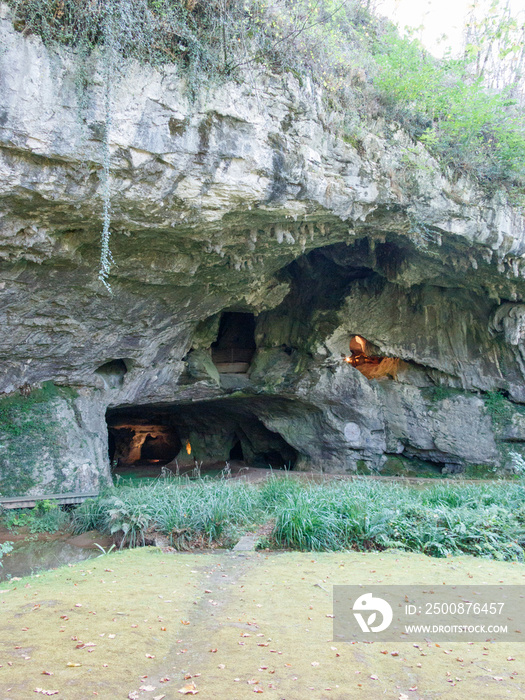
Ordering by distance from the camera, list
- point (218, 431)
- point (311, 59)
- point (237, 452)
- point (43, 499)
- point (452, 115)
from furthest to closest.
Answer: point (237, 452) → point (218, 431) → point (43, 499) → point (452, 115) → point (311, 59)

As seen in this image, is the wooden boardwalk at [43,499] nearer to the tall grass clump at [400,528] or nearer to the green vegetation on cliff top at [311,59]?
the tall grass clump at [400,528]

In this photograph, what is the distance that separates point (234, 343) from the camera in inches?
636

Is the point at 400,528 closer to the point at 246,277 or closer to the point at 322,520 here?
the point at 322,520

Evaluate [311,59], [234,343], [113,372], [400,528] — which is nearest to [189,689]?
[400,528]

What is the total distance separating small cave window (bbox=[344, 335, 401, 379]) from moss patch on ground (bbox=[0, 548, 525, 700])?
10.0 metres

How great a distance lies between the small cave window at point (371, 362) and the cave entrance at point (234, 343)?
133 inches

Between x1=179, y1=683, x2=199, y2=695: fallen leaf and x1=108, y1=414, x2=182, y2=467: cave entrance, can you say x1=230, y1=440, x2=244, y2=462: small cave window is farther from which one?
x1=179, y1=683, x2=199, y2=695: fallen leaf

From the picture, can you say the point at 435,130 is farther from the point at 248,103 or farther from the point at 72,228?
the point at 72,228

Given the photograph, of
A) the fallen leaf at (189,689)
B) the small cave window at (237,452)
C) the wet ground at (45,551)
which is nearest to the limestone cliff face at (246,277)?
the small cave window at (237,452)

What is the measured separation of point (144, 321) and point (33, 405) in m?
2.74

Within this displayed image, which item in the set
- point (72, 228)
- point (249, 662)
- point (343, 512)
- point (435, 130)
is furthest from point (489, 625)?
point (435, 130)

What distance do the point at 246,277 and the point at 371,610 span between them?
7.28m

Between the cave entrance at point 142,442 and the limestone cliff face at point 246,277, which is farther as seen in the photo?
the cave entrance at point 142,442

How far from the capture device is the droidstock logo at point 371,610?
3150 millimetres
